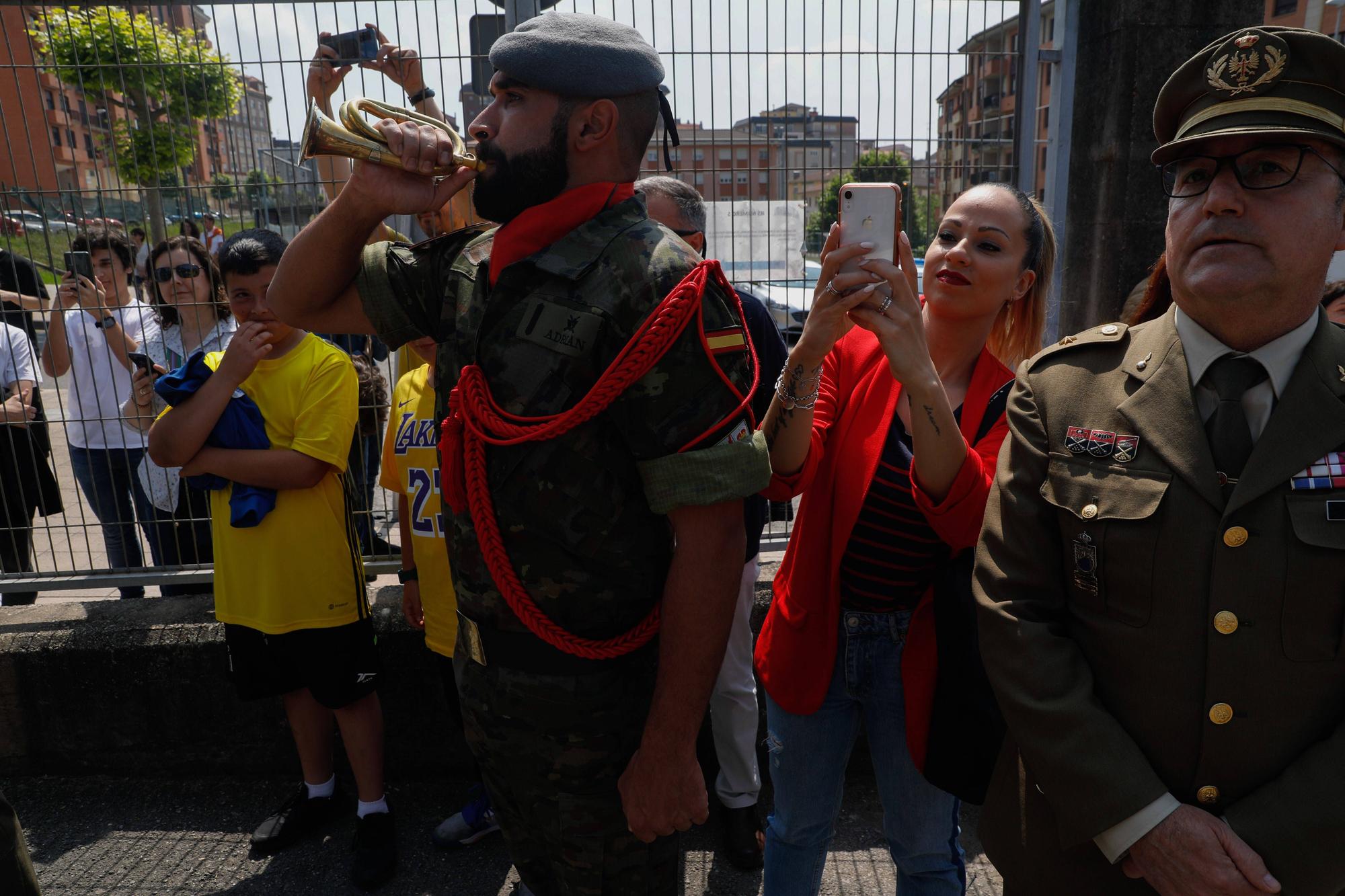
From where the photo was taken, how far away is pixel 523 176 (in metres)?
1.69

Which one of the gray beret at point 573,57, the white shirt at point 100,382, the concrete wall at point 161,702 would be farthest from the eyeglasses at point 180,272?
the gray beret at point 573,57

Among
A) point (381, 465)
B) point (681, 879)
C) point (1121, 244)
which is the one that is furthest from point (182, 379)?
point (1121, 244)

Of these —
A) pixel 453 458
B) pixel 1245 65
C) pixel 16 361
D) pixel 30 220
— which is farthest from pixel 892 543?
pixel 16 361

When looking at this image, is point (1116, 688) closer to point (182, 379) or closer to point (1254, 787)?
point (1254, 787)

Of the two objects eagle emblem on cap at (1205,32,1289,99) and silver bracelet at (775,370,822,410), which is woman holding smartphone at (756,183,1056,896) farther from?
eagle emblem on cap at (1205,32,1289,99)

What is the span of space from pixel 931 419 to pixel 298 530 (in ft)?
6.86

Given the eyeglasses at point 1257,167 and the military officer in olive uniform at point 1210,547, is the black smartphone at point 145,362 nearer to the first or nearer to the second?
the military officer in olive uniform at point 1210,547

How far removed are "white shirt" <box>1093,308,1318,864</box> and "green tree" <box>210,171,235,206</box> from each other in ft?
10.1

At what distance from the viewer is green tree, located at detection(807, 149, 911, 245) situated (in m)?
3.32

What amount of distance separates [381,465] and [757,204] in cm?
158

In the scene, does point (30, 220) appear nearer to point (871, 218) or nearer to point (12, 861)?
point (12, 861)

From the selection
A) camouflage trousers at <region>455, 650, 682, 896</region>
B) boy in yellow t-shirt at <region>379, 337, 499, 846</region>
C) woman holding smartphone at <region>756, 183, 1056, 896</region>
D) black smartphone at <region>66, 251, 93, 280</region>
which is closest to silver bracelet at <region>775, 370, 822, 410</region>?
woman holding smartphone at <region>756, 183, 1056, 896</region>

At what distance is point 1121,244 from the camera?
3912mm

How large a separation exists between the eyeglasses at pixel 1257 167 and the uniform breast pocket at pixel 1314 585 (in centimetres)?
49
